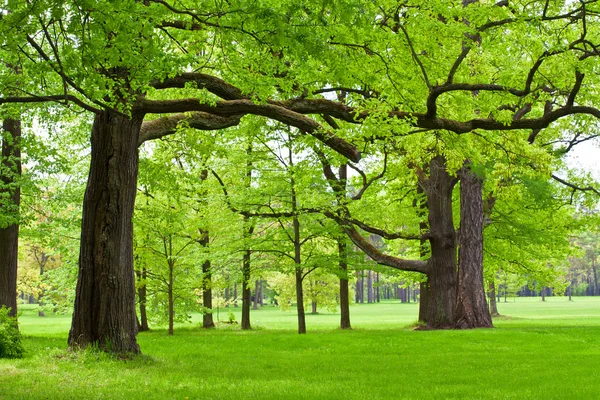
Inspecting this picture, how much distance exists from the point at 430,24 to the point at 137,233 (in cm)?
1458

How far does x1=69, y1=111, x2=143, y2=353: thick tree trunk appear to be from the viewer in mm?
11562

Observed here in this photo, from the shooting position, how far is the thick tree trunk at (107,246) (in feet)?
37.9

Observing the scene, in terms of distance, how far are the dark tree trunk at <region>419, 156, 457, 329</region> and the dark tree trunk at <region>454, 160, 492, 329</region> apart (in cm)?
32

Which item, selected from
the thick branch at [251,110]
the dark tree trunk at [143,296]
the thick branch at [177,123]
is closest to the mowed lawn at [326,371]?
the thick branch at [251,110]

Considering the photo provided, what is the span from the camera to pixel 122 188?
39.0 feet

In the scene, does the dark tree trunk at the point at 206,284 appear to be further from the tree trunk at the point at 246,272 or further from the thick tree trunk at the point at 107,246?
the thick tree trunk at the point at 107,246

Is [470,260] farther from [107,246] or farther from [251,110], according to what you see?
[107,246]

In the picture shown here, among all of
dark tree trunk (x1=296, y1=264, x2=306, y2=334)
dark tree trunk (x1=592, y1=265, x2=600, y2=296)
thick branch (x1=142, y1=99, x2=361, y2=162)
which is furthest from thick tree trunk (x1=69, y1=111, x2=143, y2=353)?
Result: dark tree trunk (x1=592, y1=265, x2=600, y2=296)

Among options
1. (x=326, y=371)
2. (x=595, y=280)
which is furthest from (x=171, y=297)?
(x=595, y=280)

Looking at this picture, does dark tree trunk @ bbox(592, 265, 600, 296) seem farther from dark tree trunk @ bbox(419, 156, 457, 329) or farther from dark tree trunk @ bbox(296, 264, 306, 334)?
dark tree trunk @ bbox(296, 264, 306, 334)

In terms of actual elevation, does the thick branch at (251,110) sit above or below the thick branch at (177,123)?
below

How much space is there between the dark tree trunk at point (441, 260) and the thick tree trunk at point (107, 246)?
1297 cm

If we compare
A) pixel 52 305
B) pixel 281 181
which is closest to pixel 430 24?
pixel 281 181

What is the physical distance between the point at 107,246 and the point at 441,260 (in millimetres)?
13701
